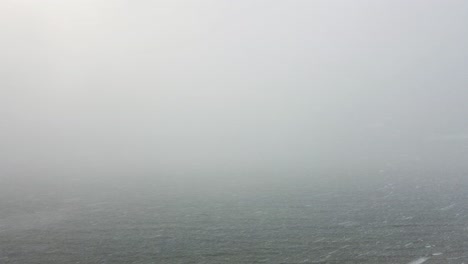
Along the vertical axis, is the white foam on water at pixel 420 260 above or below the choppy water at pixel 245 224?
below

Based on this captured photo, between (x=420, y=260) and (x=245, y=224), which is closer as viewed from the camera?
(x=420, y=260)

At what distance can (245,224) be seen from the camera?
19.0m

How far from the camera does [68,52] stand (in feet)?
444

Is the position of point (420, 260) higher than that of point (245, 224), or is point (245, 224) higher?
point (245, 224)

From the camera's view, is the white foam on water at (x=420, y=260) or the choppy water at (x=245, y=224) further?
the choppy water at (x=245, y=224)

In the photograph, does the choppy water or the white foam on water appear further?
the choppy water

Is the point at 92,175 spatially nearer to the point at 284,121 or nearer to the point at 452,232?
the point at 452,232

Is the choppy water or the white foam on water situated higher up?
the choppy water

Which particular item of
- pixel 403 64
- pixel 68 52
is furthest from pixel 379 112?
pixel 68 52

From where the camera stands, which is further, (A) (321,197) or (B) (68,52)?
(B) (68,52)

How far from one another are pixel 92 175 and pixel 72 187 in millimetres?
5708

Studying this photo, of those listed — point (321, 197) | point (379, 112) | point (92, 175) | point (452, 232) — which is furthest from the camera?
point (379, 112)

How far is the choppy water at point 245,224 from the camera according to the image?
1516 cm

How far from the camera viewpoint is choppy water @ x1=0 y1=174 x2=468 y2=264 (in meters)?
15.2
